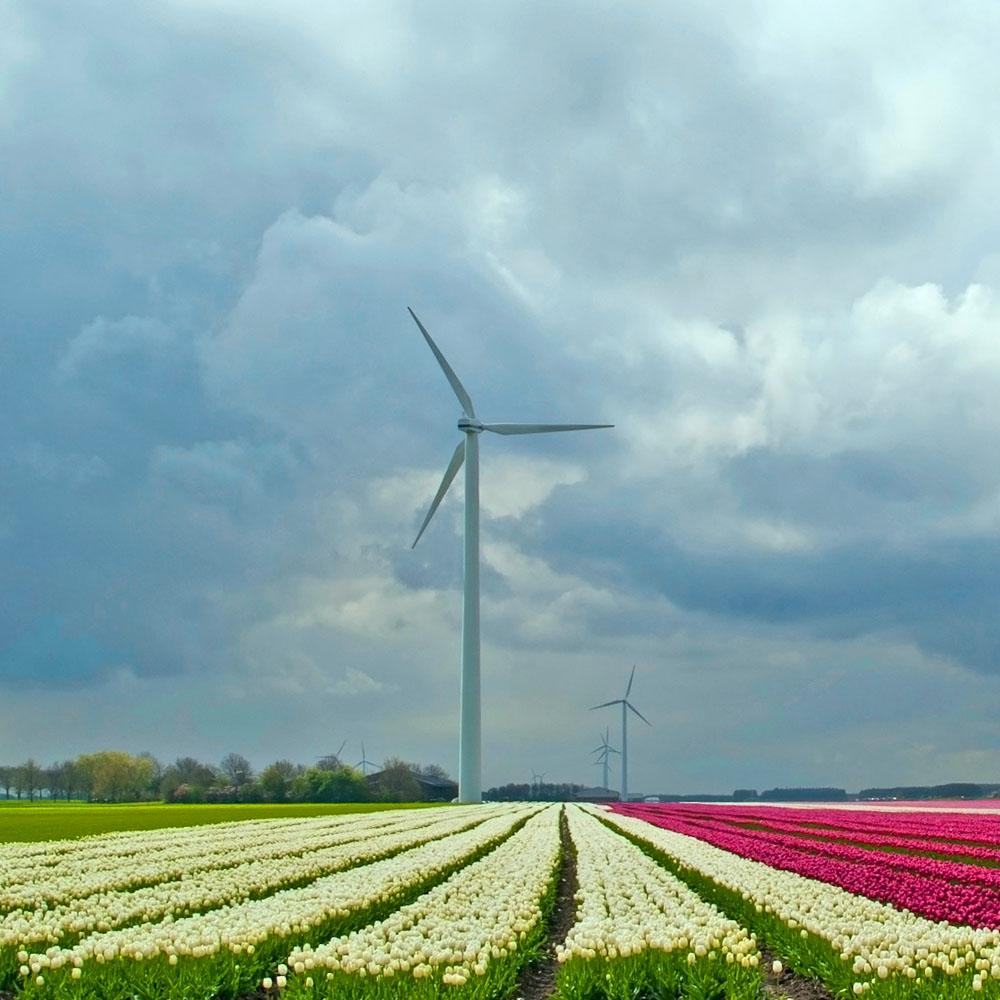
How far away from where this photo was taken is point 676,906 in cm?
1716

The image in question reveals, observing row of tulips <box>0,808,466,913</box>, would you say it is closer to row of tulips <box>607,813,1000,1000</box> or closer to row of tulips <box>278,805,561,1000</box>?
row of tulips <box>278,805,561,1000</box>

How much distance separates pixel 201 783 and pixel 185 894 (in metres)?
168

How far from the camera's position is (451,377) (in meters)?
95.9

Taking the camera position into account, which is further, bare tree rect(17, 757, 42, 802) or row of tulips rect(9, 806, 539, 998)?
bare tree rect(17, 757, 42, 802)

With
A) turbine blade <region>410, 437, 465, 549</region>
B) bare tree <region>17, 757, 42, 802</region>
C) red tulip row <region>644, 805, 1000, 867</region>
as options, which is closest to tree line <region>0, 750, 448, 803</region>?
bare tree <region>17, 757, 42, 802</region>

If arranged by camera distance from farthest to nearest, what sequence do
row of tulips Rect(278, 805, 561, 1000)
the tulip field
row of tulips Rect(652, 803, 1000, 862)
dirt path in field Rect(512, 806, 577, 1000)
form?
1. row of tulips Rect(652, 803, 1000, 862)
2. dirt path in field Rect(512, 806, 577, 1000)
3. the tulip field
4. row of tulips Rect(278, 805, 561, 1000)

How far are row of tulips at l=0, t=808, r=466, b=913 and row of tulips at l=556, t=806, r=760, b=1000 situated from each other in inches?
402

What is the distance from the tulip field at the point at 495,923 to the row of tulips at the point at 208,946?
4 centimetres

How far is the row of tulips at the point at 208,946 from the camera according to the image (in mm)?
11562

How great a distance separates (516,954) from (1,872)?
17.9 metres

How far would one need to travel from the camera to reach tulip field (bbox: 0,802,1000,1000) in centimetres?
1149

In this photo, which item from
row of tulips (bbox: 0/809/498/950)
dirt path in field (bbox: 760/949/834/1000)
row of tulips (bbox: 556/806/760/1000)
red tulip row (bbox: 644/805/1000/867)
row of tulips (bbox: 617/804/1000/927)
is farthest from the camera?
red tulip row (bbox: 644/805/1000/867)

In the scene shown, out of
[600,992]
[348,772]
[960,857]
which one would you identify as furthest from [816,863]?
[348,772]

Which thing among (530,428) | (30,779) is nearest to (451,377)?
(530,428)
